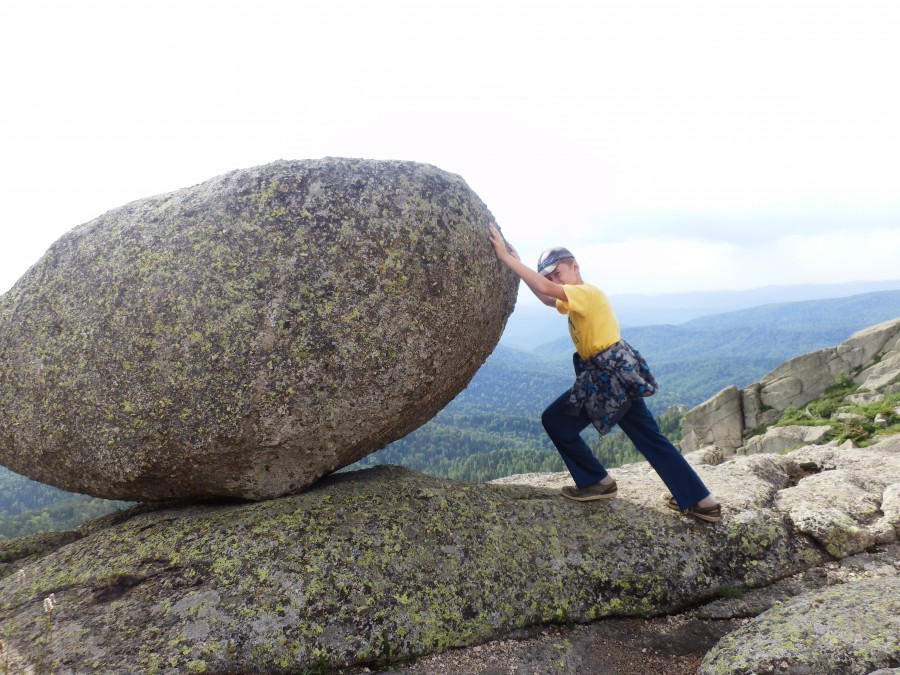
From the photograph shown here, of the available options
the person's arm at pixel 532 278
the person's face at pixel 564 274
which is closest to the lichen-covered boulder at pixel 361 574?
the person's arm at pixel 532 278

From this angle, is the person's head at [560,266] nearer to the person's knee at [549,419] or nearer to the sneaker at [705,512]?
the person's knee at [549,419]

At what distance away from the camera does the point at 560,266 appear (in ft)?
29.7

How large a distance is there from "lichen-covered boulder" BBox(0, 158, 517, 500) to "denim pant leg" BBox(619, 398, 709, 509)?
3457 mm

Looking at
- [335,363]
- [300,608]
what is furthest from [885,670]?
[335,363]

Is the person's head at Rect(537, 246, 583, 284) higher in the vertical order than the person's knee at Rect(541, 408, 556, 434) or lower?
higher

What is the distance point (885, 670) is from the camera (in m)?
5.18

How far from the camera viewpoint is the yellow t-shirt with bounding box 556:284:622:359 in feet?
27.6

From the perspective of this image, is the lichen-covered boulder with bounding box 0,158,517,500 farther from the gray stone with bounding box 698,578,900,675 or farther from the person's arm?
the gray stone with bounding box 698,578,900,675

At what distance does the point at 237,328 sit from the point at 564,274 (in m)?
Answer: 5.66

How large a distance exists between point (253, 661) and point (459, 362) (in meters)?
5.60

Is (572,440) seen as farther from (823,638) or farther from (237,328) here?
(237,328)

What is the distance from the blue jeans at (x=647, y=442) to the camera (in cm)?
899

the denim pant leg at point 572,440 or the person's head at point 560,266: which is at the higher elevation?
the person's head at point 560,266

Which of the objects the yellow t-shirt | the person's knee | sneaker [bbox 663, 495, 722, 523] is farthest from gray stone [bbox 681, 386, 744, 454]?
the yellow t-shirt
